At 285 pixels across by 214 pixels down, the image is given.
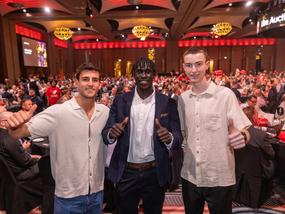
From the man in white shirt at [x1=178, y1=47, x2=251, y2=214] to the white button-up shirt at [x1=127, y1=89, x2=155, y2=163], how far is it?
1.18 ft

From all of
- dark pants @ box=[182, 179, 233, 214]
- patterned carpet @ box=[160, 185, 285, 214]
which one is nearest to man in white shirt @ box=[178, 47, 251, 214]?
dark pants @ box=[182, 179, 233, 214]

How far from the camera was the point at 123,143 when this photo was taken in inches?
82.2

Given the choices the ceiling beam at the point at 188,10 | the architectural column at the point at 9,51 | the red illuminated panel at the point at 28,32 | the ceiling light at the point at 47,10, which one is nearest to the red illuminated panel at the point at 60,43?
the red illuminated panel at the point at 28,32

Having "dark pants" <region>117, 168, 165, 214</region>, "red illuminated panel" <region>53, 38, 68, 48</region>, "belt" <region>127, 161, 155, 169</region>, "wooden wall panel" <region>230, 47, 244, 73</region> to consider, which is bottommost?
"dark pants" <region>117, 168, 165, 214</region>

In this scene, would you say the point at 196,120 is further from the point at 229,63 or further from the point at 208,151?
the point at 229,63

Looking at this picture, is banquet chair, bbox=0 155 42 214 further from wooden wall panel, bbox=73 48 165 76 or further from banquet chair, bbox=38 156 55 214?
wooden wall panel, bbox=73 48 165 76

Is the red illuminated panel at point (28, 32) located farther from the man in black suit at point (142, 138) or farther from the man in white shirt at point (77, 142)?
the man in black suit at point (142, 138)

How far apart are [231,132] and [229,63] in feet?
90.2

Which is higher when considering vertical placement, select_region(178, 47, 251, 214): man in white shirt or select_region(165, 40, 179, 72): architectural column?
select_region(165, 40, 179, 72): architectural column

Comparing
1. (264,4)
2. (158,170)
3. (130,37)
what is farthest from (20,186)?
(130,37)

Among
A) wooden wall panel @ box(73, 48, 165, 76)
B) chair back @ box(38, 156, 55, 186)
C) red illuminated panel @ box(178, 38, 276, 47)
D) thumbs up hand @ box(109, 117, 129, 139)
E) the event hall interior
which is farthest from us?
wooden wall panel @ box(73, 48, 165, 76)

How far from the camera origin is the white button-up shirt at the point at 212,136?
2156mm

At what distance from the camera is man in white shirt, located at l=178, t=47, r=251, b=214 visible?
2.16 m

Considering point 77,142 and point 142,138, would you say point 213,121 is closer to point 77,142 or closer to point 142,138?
point 142,138
